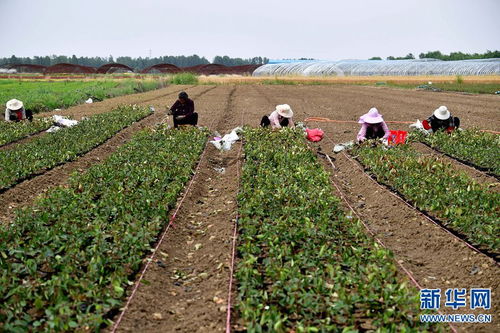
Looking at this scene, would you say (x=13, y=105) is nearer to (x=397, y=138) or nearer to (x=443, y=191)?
(x=397, y=138)

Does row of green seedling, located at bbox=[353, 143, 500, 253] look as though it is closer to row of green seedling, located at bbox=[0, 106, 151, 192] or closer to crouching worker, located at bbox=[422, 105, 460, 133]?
crouching worker, located at bbox=[422, 105, 460, 133]

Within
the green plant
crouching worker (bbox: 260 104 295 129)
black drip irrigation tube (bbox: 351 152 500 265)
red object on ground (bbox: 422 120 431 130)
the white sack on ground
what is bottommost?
black drip irrigation tube (bbox: 351 152 500 265)

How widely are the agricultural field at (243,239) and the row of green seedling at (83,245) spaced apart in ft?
0.07

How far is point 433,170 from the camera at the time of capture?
870 cm

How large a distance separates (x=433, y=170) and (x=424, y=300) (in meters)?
4.61

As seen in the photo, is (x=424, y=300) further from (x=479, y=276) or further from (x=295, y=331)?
(x=295, y=331)

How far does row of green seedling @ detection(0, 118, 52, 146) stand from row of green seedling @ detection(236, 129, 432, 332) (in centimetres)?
830

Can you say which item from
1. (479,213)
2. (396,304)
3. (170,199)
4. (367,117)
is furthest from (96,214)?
(367,117)

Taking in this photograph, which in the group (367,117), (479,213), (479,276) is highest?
(367,117)

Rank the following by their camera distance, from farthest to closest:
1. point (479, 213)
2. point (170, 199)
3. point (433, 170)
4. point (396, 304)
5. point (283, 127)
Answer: point (283, 127), point (433, 170), point (170, 199), point (479, 213), point (396, 304)

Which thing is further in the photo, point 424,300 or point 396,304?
point 424,300

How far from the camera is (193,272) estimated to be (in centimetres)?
545

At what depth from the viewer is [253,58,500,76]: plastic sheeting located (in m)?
50.3

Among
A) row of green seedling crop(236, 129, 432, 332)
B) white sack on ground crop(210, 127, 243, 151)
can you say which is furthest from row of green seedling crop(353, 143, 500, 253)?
white sack on ground crop(210, 127, 243, 151)
